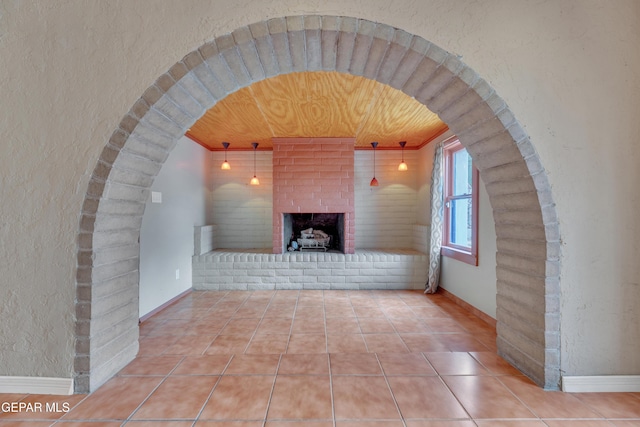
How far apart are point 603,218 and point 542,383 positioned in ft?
3.56

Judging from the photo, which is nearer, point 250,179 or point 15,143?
point 15,143

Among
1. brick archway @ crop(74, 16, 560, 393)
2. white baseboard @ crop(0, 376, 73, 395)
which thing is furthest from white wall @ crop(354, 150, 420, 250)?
white baseboard @ crop(0, 376, 73, 395)

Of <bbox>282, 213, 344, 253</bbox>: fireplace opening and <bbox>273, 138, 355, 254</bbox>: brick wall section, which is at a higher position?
<bbox>273, 138, 355, 254</bbox>: brick wall section

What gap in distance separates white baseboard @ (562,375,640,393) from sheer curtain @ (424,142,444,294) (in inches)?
90.2

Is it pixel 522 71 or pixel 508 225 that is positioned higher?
pixel 522 71

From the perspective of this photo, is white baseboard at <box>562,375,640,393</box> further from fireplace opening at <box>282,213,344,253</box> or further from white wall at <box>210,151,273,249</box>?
white wall at <box>210,151,273,249</box>

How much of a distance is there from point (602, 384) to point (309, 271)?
10.5 feet

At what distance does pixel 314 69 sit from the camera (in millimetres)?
2008

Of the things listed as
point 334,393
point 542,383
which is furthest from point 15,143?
point 542,383

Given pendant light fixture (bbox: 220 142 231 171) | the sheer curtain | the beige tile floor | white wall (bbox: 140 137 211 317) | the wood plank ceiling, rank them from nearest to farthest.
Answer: the beige tile floor, the wood plank ceiling, white wall (bbox: 140 137 211 317), the sheer curtain, pendant light fixture (bbox: 220 142 231 171)

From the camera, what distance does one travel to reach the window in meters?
3.63

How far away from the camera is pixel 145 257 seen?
3.17 metres

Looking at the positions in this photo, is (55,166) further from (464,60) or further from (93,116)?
(464,60)

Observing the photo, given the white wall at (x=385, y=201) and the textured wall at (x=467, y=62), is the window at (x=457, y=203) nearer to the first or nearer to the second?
the white wall at (x=385, y=201)
